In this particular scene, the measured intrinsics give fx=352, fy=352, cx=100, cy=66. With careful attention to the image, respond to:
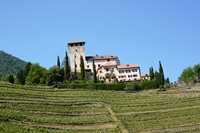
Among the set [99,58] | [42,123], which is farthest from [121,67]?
[42,123]

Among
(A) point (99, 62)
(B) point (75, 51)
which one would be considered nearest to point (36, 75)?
(B) point (75, 51)

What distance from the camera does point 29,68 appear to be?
10212 centimetres

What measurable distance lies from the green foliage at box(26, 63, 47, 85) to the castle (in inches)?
556

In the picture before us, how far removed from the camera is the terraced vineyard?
47.1 m

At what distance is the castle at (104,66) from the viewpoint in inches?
4171

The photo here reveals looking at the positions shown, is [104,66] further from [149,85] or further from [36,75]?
[149,85]

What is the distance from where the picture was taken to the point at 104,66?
10550 centimetres

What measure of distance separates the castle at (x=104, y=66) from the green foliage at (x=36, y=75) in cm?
1413

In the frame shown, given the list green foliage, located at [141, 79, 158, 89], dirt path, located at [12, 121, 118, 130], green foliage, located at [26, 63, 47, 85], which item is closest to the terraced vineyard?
dirt path, located at [12, 121, 118, 130]

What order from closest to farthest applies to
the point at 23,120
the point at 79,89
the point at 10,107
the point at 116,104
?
the point at 23,120 → the point at 10,107 → the point at 116,104 → the point at 79,89

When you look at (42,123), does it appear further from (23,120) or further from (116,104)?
(116,104)

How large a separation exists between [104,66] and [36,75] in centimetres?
2219

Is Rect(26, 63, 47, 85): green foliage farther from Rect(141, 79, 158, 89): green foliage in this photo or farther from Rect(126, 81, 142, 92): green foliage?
Rect(141, 79, 158, 89): green foliage

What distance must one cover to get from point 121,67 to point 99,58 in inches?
313
